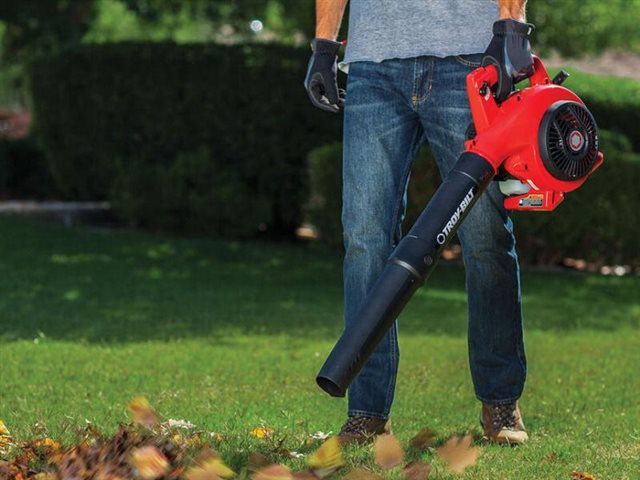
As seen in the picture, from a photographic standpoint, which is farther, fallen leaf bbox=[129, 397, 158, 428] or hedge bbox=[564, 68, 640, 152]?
hedge bbox=[564, 68, 640, 152]

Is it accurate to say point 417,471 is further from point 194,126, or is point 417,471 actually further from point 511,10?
point 194,126

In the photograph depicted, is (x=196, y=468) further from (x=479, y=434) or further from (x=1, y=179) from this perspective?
(x=1, y=179)

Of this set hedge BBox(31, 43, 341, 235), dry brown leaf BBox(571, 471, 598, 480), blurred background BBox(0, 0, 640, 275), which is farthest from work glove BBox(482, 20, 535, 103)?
hedge BBox(31, 43, 341, 235)

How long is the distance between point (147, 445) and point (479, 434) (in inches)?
57.1

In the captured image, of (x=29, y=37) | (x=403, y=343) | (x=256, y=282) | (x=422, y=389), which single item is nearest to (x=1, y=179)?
(x=29, y=37)

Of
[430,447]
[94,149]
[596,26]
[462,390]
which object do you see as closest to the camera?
[430,447]

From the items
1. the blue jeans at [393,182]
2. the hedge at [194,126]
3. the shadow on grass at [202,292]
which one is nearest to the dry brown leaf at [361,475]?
the blue jeans at [393,182]

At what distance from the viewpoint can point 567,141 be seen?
362 centimetres

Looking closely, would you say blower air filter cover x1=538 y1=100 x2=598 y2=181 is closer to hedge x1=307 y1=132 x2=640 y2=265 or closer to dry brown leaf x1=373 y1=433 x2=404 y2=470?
dry brown leaf x1=373 y1=433 x2=404 y2=470

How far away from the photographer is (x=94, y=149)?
14.6 meters

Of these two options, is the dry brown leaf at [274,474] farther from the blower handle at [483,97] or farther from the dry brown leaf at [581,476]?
the blower handle at [483,97]

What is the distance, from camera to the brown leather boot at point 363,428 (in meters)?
4.19

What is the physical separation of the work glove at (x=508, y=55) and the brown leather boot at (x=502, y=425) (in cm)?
116

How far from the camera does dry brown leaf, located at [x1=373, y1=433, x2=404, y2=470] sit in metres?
3.56
